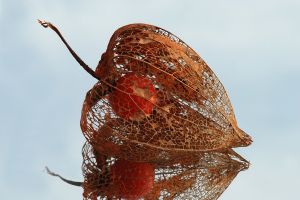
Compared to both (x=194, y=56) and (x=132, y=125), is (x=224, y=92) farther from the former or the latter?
(x=132, y=125)

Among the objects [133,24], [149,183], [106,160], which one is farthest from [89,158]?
[133,24]

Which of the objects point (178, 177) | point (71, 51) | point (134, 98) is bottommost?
point (178, 177)

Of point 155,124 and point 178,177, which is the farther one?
point 178,177

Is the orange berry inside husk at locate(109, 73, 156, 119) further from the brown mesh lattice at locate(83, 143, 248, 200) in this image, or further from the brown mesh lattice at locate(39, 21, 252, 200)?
the brown mesh lattice at locate(83, 143, 248, 200)

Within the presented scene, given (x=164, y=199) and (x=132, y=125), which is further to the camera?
(x=164, y=199)

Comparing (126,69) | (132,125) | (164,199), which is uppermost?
(126,69)

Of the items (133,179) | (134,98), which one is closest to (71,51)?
(134,98)

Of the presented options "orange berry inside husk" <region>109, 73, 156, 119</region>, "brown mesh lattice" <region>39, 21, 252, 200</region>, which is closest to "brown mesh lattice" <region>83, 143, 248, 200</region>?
"brown mesh lattice" <region>39, 21, 252, 200</region>

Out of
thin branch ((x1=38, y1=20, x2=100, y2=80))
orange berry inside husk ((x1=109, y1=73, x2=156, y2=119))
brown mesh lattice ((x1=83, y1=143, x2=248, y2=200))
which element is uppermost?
thin branch ((x1=38, y1=20, x2=100, y2=80))

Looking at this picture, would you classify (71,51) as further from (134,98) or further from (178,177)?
(178,177)
